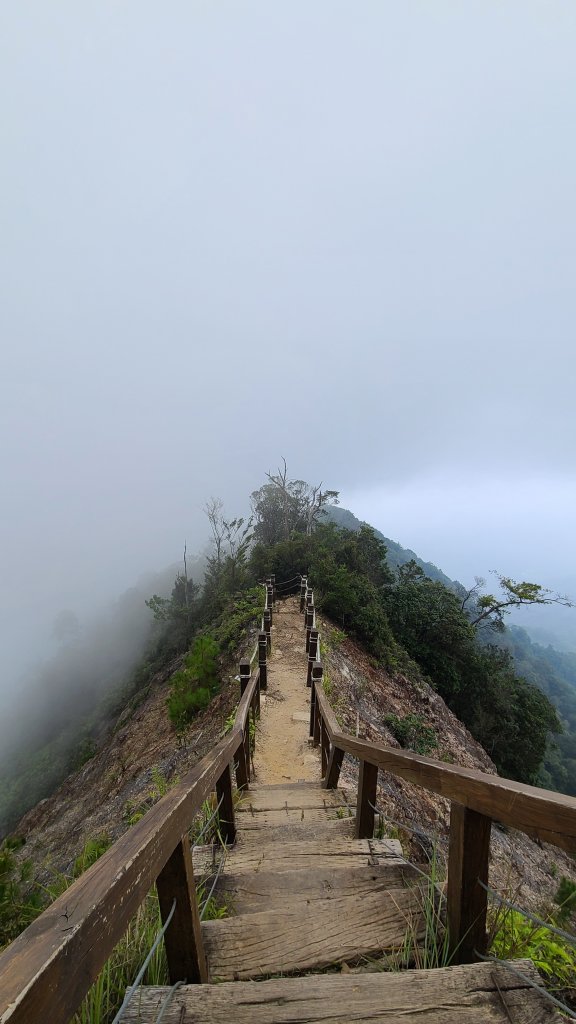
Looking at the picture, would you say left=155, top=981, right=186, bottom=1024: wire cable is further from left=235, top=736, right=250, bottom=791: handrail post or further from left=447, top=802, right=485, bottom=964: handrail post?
left=235, top=736, right=250, bottom=791: handrail post

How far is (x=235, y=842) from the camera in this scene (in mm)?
3336

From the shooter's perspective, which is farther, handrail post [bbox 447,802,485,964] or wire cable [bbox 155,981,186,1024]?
handrail post [bbox 447,802,485,964]

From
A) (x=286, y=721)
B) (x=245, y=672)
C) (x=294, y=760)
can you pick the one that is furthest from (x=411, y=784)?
(x=245, y=672)

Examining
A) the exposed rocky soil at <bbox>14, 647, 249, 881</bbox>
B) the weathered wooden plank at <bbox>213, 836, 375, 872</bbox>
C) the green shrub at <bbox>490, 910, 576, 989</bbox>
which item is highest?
the green shrub at <bbox>490, 910, 576, 989</bbox>

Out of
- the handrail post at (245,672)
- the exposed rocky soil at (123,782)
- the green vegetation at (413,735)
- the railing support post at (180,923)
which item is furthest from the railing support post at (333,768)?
the green vegetation at (413,735)

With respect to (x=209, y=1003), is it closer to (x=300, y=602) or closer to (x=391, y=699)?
(x=391, y=699)

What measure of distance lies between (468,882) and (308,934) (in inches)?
31.2

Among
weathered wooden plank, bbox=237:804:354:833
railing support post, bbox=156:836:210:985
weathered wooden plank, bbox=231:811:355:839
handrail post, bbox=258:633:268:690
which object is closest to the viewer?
railing support post, bbox=156:836:210:985

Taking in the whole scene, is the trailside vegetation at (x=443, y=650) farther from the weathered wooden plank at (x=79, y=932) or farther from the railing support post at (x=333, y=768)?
the weathered wooden plank at (x=79, y=932)

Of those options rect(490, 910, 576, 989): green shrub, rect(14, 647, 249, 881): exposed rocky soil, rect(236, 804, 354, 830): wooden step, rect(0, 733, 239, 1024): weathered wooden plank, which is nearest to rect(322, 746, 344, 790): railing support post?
rect(236, 804, 354, 830): wooden step

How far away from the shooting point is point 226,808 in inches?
128

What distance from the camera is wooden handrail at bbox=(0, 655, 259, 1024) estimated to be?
2.66 feet

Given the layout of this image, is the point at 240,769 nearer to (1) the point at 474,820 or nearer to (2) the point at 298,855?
(2) the point at 298,855

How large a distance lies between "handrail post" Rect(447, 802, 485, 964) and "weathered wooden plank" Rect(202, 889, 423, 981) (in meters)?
0.24
